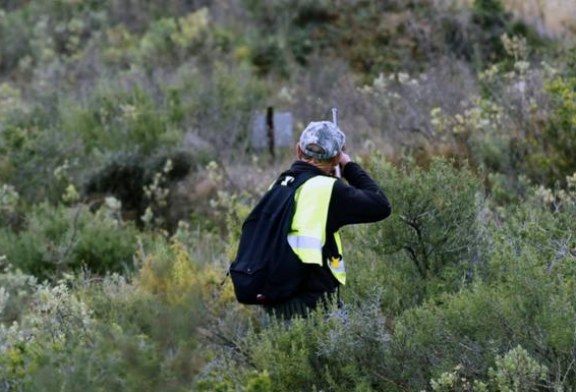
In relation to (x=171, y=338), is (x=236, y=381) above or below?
below

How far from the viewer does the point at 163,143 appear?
14164 mm

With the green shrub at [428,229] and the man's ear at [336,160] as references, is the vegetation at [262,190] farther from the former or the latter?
the man's ear at [336,160]

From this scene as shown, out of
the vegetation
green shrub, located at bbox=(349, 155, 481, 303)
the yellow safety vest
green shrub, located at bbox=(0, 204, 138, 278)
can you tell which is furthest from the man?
green shrub, located at bbox=(0, 204, 138, 278)

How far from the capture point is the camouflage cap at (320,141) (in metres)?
6.28

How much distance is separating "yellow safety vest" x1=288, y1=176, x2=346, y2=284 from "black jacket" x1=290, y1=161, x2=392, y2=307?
47 millimetres

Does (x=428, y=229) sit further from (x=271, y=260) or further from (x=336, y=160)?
(x=271, y=260)

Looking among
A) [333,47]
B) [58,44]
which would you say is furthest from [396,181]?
[58,44]

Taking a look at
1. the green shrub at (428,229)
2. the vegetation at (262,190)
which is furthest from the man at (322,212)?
the green shrub at (428,229)

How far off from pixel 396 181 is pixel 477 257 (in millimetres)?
703

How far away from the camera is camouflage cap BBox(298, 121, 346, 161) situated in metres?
6.28

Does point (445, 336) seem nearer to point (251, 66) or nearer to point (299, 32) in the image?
point (251, 66)

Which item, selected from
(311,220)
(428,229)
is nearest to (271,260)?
(311,220)

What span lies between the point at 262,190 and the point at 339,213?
222 inches

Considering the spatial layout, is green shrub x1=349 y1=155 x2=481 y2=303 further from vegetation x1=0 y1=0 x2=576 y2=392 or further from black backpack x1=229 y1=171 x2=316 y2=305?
black backpack x1=229 y1=171 x2=316 y2=305
